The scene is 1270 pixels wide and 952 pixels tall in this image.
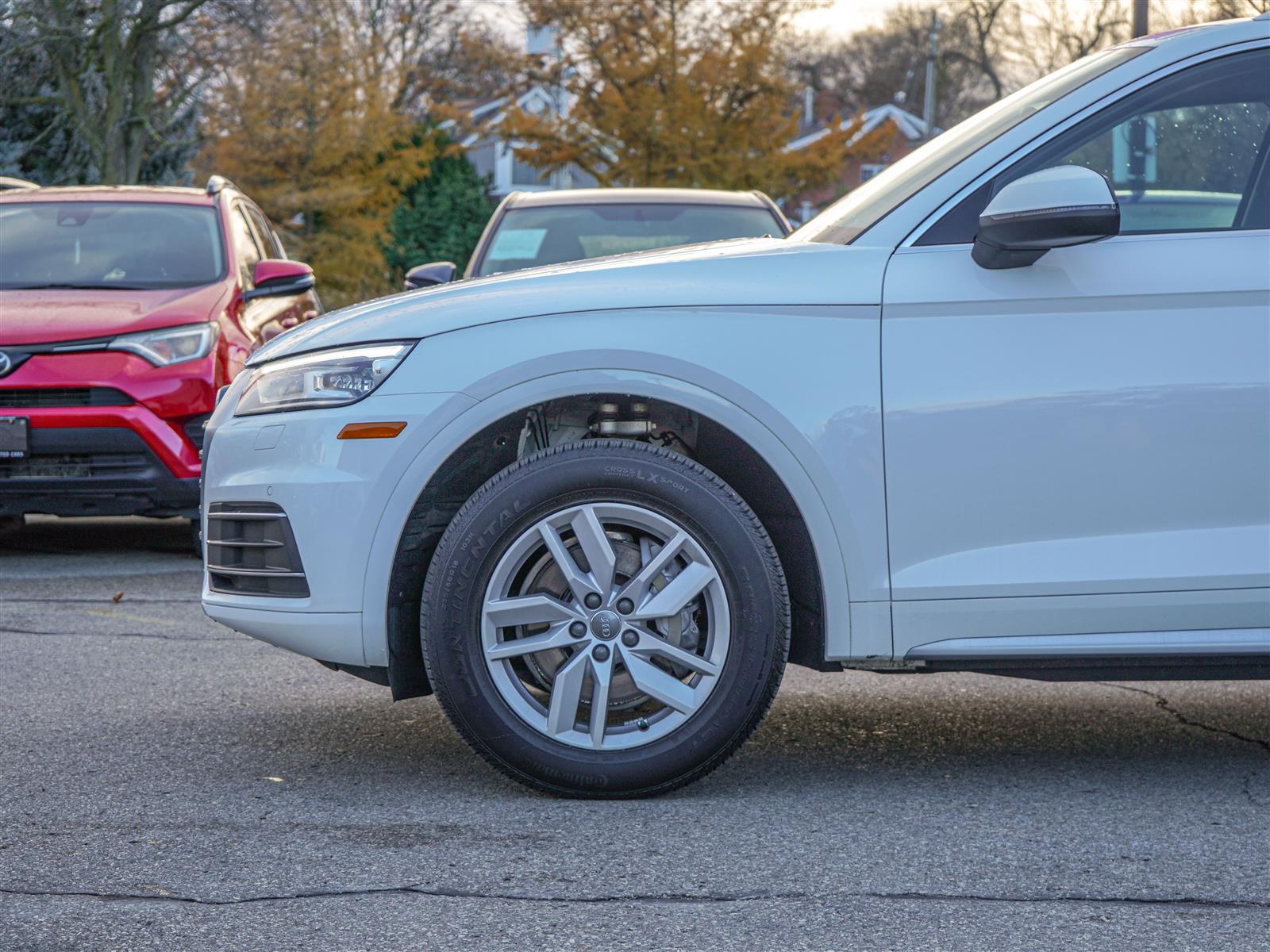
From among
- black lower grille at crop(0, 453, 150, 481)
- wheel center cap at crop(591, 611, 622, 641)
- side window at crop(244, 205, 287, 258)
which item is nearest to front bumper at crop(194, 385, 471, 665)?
wheel center cap at crop(591, 611, 622, 641)

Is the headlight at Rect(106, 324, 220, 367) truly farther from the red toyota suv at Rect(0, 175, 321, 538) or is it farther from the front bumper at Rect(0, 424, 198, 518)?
the front bumper at Rect(0, 424, 198, 518)

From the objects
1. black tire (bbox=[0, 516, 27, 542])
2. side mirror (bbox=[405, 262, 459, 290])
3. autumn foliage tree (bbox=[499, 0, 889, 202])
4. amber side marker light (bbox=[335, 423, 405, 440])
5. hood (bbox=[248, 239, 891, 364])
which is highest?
autumn foliage tree (bbox=[499, 0, 889, 202])

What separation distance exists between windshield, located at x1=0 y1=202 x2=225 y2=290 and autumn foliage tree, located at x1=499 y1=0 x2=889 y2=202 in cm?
1990

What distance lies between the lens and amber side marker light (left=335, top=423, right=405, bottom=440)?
146 inches

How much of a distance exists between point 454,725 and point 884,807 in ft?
3.27

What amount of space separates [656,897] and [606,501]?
3.19 ft

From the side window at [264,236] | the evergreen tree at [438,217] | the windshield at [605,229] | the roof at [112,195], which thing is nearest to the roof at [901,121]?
the evergreen tree at [438,217]

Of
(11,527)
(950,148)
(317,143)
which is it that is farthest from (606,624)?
(317,143)

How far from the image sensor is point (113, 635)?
591 cm

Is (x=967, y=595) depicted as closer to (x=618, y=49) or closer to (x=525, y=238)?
(x=525, y=238)

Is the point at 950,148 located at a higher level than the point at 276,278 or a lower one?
higher

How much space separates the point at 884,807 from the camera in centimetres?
372

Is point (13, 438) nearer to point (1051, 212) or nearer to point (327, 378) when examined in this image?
point (327, 378)

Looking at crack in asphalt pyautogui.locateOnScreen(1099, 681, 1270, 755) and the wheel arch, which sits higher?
the wheel arch
